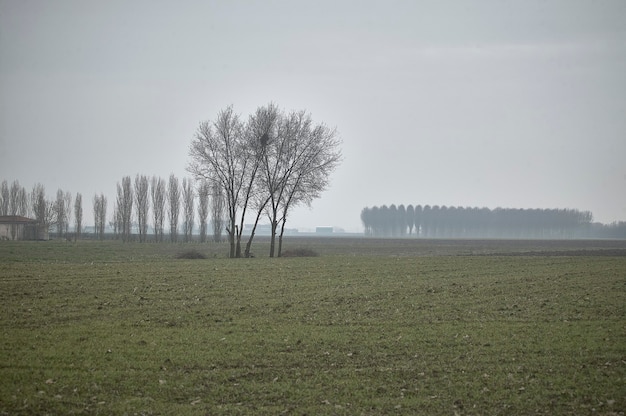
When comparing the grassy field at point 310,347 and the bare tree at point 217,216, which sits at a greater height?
the bare tree at point 217,216

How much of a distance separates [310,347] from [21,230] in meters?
98.7

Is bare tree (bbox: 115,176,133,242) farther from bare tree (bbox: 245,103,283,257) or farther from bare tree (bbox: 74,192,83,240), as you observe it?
bare tree (bbox: 245,103,283,257)

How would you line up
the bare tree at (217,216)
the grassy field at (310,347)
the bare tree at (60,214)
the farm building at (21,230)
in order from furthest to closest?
the bare tree at (60,214) < the bare tree at (217,216) < the farm building at (21,230) < the grassy field at (310,347)

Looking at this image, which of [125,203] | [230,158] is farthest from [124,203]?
[230,158]

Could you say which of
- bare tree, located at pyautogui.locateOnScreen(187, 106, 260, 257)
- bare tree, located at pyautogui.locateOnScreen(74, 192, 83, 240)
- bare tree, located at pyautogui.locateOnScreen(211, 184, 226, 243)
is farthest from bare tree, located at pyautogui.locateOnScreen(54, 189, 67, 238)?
bare tree, located at pyautogui.locateOnScreen(187, 106, 260, 257)

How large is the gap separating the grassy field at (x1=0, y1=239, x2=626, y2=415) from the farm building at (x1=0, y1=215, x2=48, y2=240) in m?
80.7

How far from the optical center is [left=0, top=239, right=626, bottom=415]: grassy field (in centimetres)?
1191

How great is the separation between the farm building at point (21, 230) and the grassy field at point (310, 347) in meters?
80.7

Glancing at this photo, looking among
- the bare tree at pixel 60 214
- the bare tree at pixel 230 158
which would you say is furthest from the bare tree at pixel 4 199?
the bare tree at pixel 230 158

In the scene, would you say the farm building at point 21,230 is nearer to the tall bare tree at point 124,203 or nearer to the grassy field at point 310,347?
the tall bare tree at point 124,203

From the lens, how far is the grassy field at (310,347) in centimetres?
1191

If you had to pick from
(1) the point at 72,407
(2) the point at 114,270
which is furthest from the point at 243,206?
(1) the point at 72,407

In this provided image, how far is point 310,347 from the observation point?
15.9 meters

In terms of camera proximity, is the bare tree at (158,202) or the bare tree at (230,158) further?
the bare tree at (158,202)
